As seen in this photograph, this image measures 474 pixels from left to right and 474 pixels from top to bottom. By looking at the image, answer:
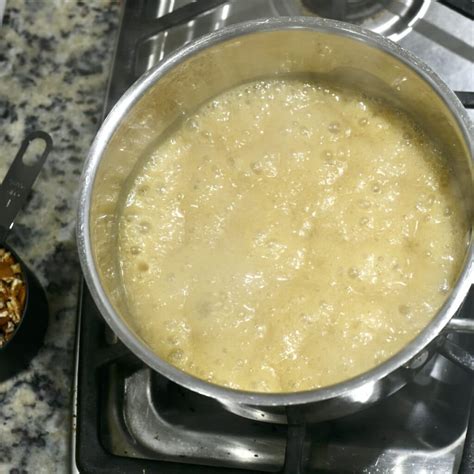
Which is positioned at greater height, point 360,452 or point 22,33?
point 22,33

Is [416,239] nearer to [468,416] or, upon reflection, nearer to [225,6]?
[468,416]

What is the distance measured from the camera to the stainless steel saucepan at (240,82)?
31.1 inches

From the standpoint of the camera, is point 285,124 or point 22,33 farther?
point 22,33

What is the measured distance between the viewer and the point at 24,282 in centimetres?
93

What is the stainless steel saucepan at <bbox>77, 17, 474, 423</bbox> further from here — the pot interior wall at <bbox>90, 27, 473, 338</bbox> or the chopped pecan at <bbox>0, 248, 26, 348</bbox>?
the chopped pecan at <bbox>0, 248, 26, 348</bbox>

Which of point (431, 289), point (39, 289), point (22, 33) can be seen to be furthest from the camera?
point (22, 33)

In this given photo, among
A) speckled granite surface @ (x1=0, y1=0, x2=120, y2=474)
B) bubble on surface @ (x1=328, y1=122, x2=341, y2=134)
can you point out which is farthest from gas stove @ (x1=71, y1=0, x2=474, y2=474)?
bubble on surface @ (x1=328, y1=122, x2=341, y2=134)

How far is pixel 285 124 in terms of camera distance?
3.06 feet

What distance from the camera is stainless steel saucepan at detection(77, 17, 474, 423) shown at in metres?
0.79

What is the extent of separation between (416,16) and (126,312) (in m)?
0.57

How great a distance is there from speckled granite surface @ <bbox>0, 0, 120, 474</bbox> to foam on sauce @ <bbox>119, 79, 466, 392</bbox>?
172mm

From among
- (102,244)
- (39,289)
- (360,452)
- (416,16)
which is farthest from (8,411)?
(416,16)

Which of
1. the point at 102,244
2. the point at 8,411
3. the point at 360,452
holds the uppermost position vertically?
the point at 102,244

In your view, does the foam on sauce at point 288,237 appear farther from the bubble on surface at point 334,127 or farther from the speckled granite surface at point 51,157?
the speckled granite surface at point 51,157
